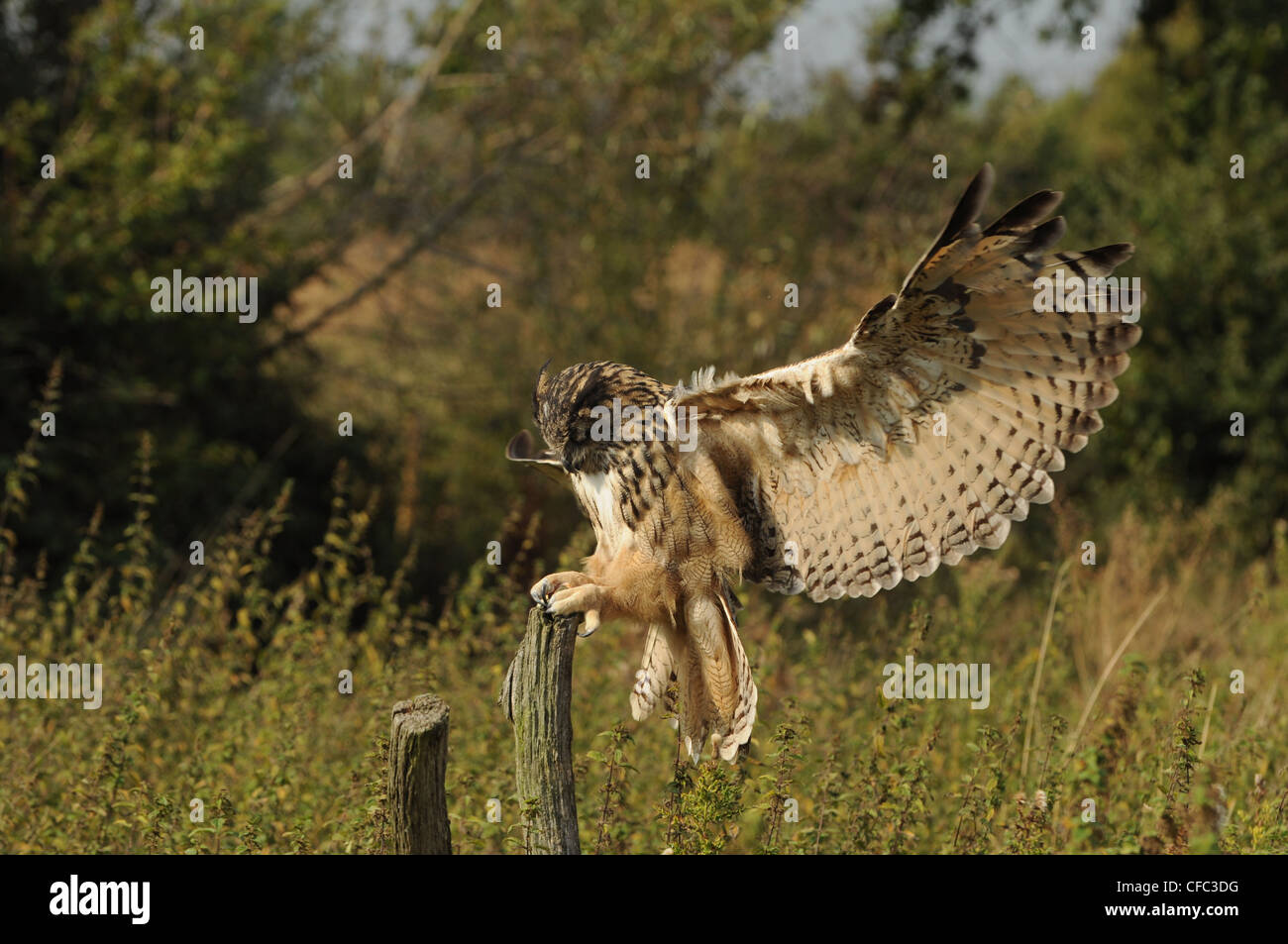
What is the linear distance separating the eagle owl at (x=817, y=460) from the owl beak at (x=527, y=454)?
2.1 inches

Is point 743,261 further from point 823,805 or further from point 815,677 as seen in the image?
point 823,805

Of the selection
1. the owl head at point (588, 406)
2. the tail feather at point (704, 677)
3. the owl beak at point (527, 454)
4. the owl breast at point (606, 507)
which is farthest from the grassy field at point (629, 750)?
the owl head at point (588, 406)

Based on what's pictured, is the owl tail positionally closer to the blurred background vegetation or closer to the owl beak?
the owl beak

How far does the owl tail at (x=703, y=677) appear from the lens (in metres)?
4.27

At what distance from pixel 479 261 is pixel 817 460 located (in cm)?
800

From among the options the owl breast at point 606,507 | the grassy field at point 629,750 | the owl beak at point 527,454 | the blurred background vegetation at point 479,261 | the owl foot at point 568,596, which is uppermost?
the blurred background vegetation at point 479,261

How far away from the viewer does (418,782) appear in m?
3.46

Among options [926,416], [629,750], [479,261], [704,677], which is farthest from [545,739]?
[479,261]

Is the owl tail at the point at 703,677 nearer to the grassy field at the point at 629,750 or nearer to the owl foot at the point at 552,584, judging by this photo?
the grassy field at the point at 629,750

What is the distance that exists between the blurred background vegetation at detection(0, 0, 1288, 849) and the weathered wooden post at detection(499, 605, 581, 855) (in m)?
2.13

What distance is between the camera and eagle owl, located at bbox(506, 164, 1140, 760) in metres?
3.89

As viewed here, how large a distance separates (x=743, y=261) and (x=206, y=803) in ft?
27.7

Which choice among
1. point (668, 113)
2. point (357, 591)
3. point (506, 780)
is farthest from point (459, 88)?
point (506, 780)

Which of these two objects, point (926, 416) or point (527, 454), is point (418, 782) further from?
point (926, 416)
